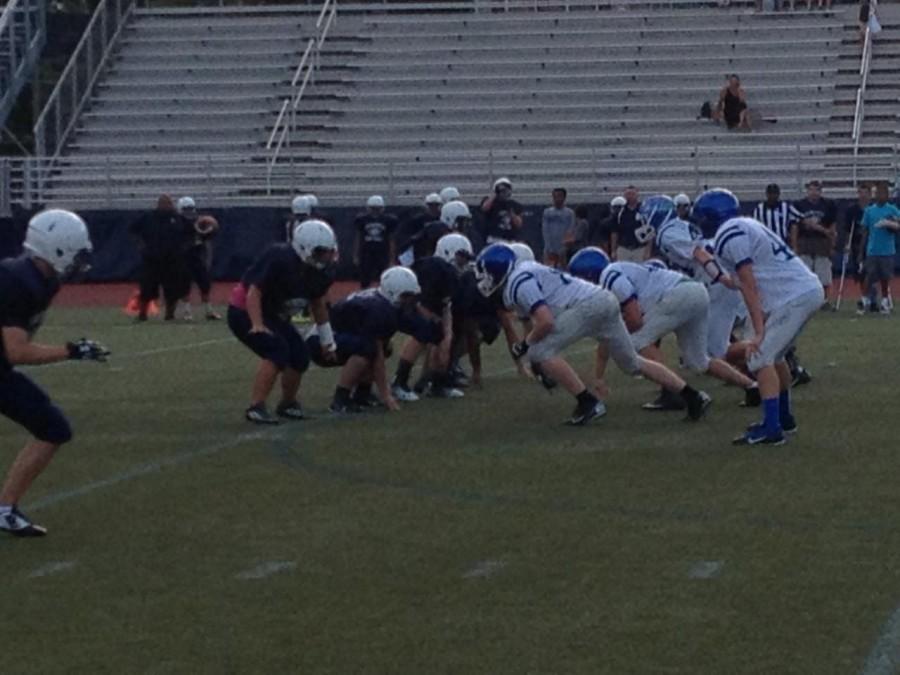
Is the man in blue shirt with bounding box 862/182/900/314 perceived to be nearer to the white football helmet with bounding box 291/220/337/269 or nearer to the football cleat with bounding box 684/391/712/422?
the football cleat with bounding box 684/391/712/422

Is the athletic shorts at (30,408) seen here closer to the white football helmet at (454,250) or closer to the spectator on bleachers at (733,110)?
the white football helmet at (454,250)

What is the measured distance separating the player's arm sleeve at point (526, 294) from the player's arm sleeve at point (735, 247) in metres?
1.49

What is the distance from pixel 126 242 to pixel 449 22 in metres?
7.80

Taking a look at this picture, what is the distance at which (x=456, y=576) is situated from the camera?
7.64 m

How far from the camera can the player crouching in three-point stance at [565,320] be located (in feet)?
40.3

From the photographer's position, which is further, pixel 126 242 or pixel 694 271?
pixel 126 242

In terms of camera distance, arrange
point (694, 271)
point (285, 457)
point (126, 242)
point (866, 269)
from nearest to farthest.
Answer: point (285, 457)
point (694, 271)
point (866, 269)
point (126, 242)

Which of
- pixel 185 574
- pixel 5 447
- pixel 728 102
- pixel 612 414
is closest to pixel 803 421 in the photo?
pixel 612 414

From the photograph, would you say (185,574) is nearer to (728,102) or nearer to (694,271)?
(694,271)

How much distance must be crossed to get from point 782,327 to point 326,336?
9.92ft

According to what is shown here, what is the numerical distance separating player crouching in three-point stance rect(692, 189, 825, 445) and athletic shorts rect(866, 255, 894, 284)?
40.6ft

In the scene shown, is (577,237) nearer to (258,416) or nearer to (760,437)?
(258,416)

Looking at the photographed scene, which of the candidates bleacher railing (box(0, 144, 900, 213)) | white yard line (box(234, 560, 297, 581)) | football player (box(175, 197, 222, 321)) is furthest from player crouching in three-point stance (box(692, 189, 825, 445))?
bleacher railing (box(0, 144, 900, 213))

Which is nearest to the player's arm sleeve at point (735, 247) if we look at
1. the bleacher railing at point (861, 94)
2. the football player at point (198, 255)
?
the football player at point (198, 255)
